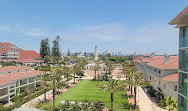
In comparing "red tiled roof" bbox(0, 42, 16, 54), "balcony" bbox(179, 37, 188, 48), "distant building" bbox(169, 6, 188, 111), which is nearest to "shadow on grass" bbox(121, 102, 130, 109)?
"distant building" bbox(169, 6, 188, 111)

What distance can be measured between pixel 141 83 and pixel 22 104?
25798 millimetres

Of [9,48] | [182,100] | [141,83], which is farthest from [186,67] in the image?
[9,48]

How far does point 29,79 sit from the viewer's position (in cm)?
3684

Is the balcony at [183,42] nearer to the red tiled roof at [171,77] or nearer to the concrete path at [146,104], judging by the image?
the concrete path at [146,104]

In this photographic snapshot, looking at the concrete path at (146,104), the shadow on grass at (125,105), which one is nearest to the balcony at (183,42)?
the concrete path at (146,104)

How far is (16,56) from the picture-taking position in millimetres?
92500

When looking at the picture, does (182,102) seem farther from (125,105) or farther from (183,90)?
(125,105)

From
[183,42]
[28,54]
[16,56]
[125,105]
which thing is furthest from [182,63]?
[16,56]

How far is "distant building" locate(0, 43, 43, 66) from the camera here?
84.8 metres

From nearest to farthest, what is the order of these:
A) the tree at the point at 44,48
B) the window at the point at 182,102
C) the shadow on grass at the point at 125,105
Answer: the window at the point at 182,102, the shadow on grass at the point at 125,105, the tree at the point at 44,48

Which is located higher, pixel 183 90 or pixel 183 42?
pixel 183 42

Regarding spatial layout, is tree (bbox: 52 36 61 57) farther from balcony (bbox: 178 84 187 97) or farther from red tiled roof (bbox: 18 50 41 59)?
balcony (bbox: 178 84 187 97)

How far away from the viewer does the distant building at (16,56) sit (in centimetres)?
8479

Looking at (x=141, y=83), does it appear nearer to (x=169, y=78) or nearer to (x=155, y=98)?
(x=169, y=78)
